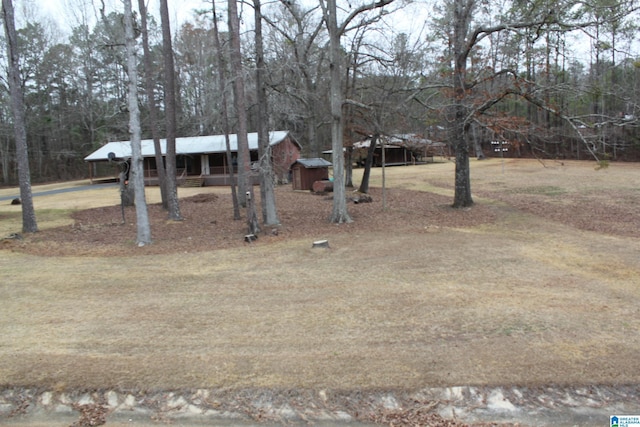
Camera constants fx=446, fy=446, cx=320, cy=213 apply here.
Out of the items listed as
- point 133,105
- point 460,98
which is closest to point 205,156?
point 133,105

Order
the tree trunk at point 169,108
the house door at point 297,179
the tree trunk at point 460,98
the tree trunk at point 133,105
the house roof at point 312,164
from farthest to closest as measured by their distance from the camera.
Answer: the house door at point 297,179 → the house roof at point 312,164 → the tree trunk at point 169,108 → the tree trunk at point 460,98 → the tree trunk at point 133,105

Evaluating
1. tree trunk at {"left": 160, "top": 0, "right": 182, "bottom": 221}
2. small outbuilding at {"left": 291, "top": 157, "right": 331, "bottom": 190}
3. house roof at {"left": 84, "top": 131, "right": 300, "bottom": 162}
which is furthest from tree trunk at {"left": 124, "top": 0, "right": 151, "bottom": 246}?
house roof at {"left": 84, "top": 131, "right": 300, "bottom": 162}

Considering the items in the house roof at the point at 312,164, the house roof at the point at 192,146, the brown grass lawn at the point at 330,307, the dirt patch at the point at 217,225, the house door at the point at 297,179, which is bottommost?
the brown grass lawn at the point at 330,307

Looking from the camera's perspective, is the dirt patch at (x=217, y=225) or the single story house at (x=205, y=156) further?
the single story house at (x=205, y=156)

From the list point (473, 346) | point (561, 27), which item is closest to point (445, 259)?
point (473, 346)

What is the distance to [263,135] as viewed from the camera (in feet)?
42.5

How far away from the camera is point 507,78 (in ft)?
47.4

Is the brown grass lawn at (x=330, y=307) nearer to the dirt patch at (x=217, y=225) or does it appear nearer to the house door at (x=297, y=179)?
the dirt patch at (x=217, y=225)

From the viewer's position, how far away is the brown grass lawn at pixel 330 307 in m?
4.17

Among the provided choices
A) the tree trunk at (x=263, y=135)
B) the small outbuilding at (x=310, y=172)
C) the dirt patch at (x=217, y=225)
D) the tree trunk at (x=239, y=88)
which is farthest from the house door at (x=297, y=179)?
the tree trunk at (x=239, y=88)

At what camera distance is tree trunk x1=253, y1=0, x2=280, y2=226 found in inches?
479

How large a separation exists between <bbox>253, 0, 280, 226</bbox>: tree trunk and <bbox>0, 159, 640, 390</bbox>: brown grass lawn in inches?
43.5

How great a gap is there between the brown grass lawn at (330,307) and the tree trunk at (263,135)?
3.63 ft

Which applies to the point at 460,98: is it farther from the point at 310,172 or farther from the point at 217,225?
the point at 310,172
